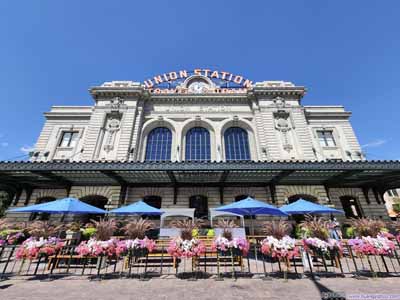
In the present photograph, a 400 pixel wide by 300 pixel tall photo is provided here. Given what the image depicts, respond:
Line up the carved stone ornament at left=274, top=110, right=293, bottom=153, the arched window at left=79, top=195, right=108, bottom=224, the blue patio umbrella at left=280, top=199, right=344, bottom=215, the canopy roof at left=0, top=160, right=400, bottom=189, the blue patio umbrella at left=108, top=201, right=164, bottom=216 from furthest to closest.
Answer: the carved stone ornament at left=274, top=110, right=293, bottom=153 → the arched window at left=79, top=195, right=108, bottom=224 → the canopy roof at left=0, top=160, right=400, bottom=189 → the blue patio umbrella at left=108, top=201, right=164, bottom=216 → the blue patio umbrella at left=280, top=199, right=344, bottom=215

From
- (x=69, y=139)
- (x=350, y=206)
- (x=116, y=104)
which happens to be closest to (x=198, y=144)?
(x=116, y=104)

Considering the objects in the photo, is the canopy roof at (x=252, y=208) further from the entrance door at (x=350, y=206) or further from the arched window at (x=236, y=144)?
the entrance door at (x=350, y=206)

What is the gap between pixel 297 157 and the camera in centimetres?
1791

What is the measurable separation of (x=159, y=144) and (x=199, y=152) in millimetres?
4807

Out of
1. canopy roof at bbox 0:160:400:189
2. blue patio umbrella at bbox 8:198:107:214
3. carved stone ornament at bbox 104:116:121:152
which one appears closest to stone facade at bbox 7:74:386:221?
carved stone ornament at bbox 104:116:121:152

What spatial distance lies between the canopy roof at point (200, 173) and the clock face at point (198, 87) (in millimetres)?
13773

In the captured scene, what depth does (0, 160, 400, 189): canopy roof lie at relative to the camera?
1203 centimetres

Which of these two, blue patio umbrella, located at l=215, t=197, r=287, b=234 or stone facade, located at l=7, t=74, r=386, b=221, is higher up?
stone facade, located at l=7, t=74, r=386, b=221

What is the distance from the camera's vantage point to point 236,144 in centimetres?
2070

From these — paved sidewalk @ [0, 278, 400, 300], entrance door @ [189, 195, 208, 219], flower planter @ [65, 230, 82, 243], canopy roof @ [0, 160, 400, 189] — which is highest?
canopy roof @ [0, 160, 400, 189]

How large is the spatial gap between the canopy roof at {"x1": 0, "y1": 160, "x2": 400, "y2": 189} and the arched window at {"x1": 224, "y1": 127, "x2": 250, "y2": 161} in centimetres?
489

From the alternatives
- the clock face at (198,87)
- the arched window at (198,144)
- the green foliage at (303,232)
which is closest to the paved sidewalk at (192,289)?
the green foliage at (303,232)

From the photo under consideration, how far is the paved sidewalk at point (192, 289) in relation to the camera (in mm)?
4887

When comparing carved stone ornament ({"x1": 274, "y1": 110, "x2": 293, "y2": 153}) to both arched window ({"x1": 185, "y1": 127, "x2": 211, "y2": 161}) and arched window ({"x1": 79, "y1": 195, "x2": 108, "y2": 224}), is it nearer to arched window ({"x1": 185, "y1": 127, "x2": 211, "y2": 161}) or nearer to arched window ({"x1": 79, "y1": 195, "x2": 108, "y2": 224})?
arched window ({"x1": 185, "y1": 127, "x2": 211, "y2": 161})
